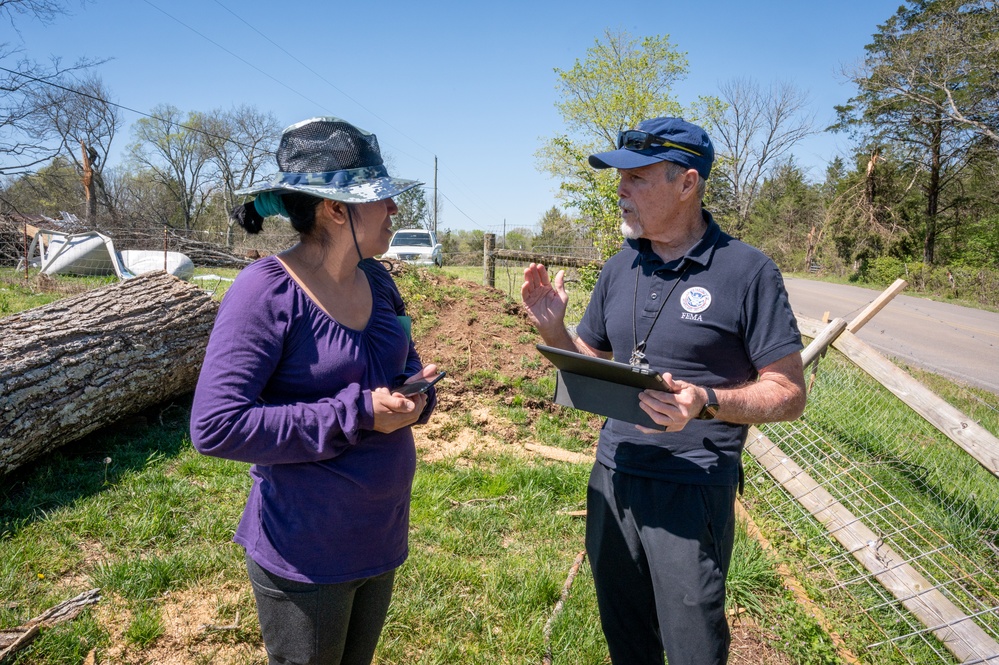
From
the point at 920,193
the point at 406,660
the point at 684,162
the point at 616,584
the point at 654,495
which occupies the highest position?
the point at 920,193

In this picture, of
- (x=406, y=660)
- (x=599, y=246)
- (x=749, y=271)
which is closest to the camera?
(x=749, y=271)

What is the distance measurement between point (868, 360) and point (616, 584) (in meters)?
2.72

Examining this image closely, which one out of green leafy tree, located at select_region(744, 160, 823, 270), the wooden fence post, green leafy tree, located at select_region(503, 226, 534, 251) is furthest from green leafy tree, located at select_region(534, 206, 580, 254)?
the wooden fence post

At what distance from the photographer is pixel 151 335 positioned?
4840mm

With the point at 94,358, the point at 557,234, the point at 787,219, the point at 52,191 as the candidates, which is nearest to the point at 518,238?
the point at 557,234

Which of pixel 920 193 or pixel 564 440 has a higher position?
pixel 920 193

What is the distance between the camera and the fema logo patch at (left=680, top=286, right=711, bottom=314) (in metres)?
1.88

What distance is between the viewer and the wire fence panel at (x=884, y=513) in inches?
114

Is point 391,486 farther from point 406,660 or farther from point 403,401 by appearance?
point 406,660

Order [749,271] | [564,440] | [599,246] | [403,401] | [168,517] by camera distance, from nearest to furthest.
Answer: [403,401] → [749,271] → [168,517] → [564,440] → [599,246]

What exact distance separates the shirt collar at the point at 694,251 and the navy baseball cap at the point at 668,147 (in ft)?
0.61

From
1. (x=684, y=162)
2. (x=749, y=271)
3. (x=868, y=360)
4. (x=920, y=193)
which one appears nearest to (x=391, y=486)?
(x=749, y=271)

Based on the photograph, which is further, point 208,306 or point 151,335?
point 208,306

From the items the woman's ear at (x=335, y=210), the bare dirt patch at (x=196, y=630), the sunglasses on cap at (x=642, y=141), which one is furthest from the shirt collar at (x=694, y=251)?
the bare dirt patch at (x=196, y=630)
